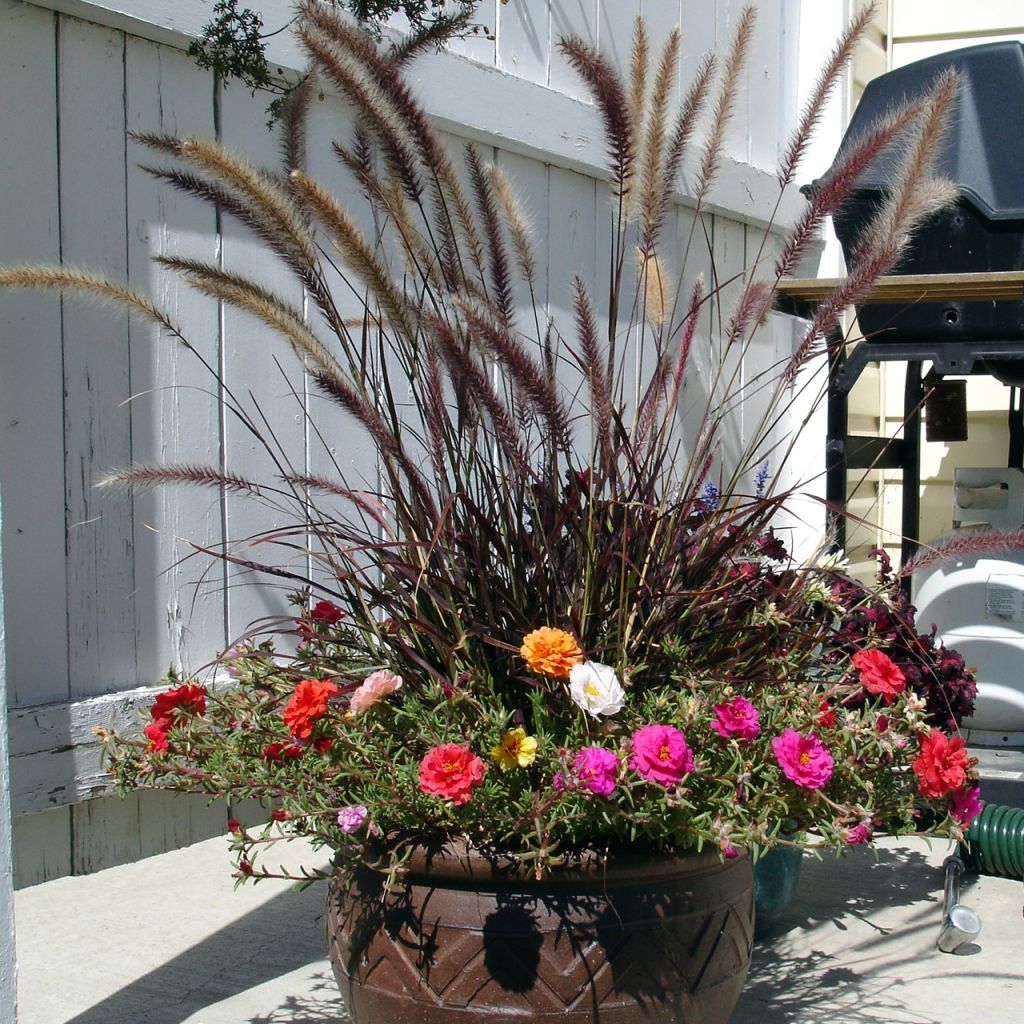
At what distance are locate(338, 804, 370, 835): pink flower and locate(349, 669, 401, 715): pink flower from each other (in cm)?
12

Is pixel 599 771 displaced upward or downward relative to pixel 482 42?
downward

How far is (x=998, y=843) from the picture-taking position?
2.80 metres

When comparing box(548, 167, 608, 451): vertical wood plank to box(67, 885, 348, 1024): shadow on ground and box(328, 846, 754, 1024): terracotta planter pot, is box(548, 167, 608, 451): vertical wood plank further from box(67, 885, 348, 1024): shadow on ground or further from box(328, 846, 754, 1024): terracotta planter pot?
box(328, 846, 754, 1024): terracotta planter pot

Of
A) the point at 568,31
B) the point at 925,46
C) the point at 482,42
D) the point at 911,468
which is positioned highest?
the point at 925,46

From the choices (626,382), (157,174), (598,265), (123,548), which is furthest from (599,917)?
(598,265)

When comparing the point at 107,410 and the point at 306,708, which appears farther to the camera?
the point at 107,410

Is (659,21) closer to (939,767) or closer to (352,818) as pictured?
(939,767)

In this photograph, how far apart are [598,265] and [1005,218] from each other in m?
1.18

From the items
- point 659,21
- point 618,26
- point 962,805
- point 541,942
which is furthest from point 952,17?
point 541,942

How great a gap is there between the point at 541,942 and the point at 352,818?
0.27 metres

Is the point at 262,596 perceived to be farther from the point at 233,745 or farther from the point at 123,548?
the point at 233,745

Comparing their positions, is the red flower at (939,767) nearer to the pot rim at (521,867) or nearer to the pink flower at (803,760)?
the pink flower at (803,760)

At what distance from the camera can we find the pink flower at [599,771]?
1.50 metres

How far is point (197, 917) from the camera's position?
254cm
